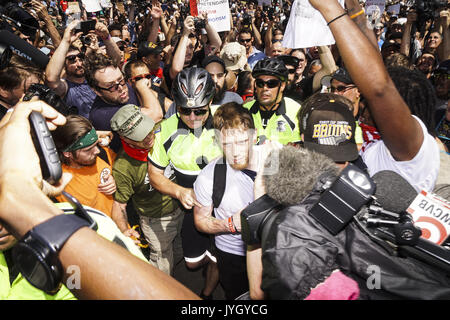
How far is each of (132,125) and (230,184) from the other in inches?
54.2

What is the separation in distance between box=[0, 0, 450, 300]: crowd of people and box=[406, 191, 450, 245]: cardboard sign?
0.24m

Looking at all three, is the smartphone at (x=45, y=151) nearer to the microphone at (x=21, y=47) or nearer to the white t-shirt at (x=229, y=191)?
the white t-shirt at (x=229, y=191)

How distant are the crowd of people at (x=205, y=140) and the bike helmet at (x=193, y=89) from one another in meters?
0.01

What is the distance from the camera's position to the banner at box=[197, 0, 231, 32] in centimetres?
Answer: 620

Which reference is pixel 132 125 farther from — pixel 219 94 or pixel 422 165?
pixel 422 165

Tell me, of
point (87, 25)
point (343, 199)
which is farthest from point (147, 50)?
point (343, 199)

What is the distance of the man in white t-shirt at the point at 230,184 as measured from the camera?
8.11 ft

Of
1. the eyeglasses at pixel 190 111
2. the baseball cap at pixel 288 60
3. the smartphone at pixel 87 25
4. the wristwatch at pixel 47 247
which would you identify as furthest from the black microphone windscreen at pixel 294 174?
the smartphone at pixel 87 25

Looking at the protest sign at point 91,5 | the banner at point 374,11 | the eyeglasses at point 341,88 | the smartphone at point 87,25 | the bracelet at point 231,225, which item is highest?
the protest sign at point 91,5

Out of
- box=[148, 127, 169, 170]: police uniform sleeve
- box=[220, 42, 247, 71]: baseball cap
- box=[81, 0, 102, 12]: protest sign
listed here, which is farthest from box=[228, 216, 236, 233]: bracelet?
box=[81, 0, 102, 12]: protest sign

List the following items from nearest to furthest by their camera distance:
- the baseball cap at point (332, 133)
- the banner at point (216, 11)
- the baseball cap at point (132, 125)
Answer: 1. the baseball cap at point (332, 133)
2. the baseball cap at point (132, 125)
3. the banner at point (216, 11)

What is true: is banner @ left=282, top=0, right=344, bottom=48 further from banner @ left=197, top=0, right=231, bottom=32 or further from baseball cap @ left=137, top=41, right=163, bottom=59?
banner @ left=197, top=0, right=231, bottom=32
